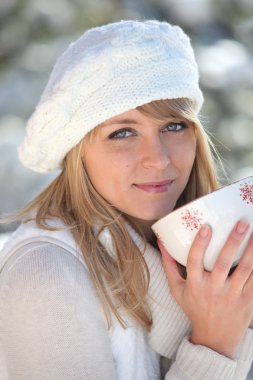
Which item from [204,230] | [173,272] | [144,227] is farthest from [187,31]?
[204,230]

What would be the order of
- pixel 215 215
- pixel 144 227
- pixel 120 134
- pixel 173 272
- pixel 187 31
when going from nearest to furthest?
pixel 215 215
pixel 173 272
pixel 120 134
pixel 144 227
pixel 187 31

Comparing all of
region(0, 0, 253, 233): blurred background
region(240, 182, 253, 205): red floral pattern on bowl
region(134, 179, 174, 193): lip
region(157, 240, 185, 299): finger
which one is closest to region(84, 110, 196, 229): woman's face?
region(134, 179, 174, 193): lip

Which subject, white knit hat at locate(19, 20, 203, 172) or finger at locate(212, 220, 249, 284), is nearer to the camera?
finger at locate(212, 220, 249, 284)

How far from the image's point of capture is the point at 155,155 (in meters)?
Answer: 1.39

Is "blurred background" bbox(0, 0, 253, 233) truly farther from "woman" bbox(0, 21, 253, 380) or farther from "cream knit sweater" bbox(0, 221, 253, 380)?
"cream knit sweater" bbox(0, 221, 253, 380)

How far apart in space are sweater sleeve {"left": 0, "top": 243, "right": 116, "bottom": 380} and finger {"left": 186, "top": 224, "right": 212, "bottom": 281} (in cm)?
21

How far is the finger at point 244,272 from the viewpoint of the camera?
122 cm

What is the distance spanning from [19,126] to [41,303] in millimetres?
2544

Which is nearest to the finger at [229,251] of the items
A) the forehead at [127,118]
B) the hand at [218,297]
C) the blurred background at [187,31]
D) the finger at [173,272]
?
the hand at [218,297]

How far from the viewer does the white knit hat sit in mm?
1336

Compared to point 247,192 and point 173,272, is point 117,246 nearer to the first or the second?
point 173,272

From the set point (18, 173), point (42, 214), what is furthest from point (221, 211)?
point (18, 173)

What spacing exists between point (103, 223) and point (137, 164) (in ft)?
0.49

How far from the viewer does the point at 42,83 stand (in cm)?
388
